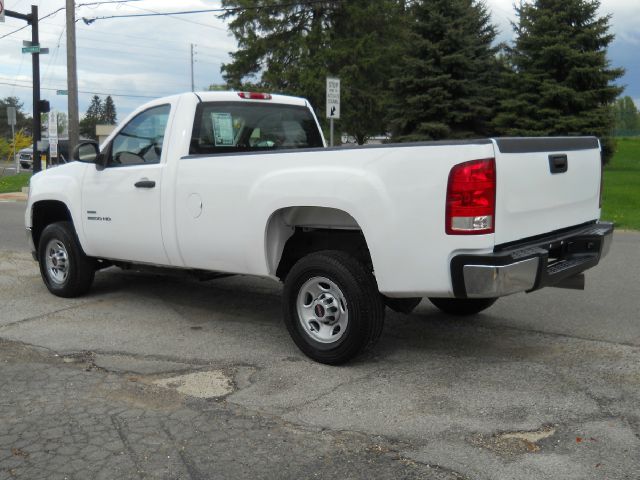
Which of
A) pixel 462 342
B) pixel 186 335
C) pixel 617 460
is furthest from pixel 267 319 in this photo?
pixel 617 460

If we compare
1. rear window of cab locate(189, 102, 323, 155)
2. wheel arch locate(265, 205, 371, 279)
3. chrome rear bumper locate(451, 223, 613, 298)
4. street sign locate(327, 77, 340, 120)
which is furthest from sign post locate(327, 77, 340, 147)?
chrome rear bumper locate(451, 223, 613, 298)

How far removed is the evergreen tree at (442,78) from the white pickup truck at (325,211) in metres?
21.7

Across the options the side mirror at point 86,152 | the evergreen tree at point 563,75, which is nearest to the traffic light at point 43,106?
the evergreen tree at point 563,75

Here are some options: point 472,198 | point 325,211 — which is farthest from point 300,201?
point 472,198

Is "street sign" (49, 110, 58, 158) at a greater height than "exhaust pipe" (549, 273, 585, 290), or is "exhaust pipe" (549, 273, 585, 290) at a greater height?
"street sign" (49, 110, 58, 158)

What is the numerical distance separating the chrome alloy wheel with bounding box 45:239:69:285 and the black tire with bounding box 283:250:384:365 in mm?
3047

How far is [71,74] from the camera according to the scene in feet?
74.5

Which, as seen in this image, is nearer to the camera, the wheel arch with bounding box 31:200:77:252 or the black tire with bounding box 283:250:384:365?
the black tire with bounding box 283:250:384:365

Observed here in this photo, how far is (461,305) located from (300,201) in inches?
83.1

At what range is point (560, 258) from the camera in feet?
16.2

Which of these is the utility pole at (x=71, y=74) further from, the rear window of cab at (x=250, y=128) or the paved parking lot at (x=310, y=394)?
the rear window of cab at (x=250, y=128)

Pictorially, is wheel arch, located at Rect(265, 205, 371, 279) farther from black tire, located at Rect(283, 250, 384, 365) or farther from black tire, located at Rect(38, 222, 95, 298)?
black tire, located at Rect(38, 222, 95, 298)

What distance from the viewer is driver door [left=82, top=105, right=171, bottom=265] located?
5.96 meters

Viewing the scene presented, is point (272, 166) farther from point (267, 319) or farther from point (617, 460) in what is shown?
point (617, 460)
